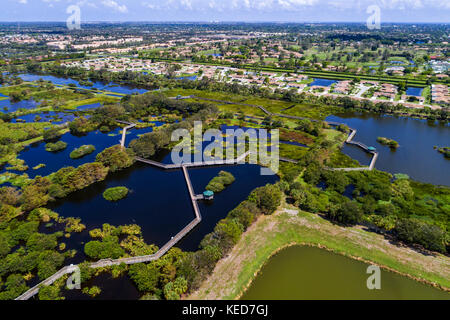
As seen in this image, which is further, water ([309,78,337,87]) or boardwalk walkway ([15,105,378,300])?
water ([309,78,337,87])

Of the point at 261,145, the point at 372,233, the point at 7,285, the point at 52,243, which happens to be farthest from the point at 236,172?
the point at 7,285

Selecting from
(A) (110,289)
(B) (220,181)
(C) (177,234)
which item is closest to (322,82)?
(B) (220,181)

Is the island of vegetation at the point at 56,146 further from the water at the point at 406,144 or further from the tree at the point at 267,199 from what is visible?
the water at the point at 406,144

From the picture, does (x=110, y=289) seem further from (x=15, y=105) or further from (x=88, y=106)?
(x=15, y=105)

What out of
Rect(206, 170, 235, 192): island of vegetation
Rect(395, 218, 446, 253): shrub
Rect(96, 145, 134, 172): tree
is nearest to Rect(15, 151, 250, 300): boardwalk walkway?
Rect(206, 170, 235, 192): island of vegetation

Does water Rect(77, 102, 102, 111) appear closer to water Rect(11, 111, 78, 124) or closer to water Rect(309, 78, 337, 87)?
water Rect(11, 111, 78, 124)

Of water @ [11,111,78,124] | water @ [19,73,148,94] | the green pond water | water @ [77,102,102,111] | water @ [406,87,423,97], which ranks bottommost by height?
the green pond water
